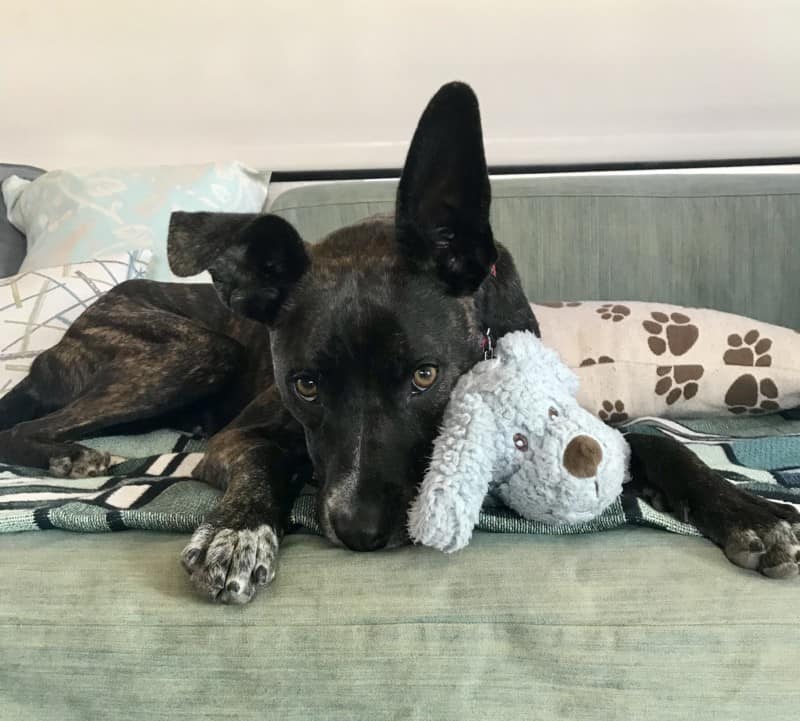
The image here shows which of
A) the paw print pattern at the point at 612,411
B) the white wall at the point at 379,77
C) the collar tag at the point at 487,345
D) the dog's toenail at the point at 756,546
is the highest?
the white wall at the point at 379,77

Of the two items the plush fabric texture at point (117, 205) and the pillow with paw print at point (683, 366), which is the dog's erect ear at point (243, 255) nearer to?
the pillow with paw print at point (683, 366)

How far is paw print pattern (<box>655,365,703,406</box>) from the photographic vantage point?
7.50 ft

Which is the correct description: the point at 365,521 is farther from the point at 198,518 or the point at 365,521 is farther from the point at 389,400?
the point at 198,518

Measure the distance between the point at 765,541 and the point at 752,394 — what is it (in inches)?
45.1

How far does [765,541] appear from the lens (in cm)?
126

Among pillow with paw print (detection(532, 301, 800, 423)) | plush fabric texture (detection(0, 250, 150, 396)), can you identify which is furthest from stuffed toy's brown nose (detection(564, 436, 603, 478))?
plush fabric texture (detection(0, 250, 150, 396))

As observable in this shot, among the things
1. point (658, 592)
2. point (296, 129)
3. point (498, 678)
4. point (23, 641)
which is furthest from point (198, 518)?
point (296, 129)

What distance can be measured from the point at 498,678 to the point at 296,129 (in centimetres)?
326

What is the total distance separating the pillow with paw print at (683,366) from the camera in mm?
2271

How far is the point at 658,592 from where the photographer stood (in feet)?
3.92

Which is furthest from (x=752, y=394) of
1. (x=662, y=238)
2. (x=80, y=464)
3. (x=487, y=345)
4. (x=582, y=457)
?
(x=80, y=464)

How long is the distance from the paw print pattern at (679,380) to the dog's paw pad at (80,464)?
70.3 inches

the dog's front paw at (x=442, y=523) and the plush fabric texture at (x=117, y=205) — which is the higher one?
the plush fabric texture at (x=117, y=205)

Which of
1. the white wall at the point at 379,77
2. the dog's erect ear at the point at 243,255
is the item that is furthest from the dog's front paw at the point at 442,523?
the white wall at the point at 379,77
